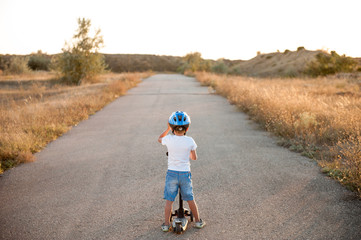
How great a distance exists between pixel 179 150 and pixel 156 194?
53.9 inches

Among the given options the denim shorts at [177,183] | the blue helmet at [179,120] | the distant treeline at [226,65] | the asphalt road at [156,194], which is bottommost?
the asphalt road at [156,194]

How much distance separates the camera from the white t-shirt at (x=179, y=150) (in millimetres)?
3488

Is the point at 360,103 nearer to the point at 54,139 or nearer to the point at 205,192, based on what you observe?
the point at 205,192

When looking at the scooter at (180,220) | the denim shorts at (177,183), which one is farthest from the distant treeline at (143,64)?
the denim shorts at (177,183)

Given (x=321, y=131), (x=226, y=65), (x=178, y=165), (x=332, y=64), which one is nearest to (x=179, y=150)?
(x=178, y=165)

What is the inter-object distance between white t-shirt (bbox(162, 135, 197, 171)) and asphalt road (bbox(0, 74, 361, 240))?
2.54ft

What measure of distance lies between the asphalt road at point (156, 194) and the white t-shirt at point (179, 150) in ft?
2.54

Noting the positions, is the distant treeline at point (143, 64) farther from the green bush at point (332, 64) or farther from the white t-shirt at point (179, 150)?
the white t-shirt at point (179, 150)

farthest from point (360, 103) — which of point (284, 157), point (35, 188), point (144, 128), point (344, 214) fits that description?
point (35, 188)

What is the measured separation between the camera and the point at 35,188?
4922 mm

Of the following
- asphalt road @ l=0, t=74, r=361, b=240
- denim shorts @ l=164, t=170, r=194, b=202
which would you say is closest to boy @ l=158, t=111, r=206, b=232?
A: denim shorts @ l=164, t=170, r=194, b=202

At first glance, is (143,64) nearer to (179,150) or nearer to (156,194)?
(156,194)

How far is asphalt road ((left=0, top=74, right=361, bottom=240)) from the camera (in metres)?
3.60

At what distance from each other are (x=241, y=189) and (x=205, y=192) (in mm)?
564
